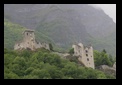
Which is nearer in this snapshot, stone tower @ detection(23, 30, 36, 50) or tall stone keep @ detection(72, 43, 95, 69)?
stone tower @ detection(23, 30, 36, 50)

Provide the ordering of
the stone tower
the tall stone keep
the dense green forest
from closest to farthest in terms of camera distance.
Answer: the dense green forest < the stone tower < the tall stone keep

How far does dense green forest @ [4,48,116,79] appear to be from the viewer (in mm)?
41656

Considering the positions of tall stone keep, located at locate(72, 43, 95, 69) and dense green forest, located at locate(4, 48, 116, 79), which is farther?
tall stone keep, located at locate(72, 43, 95, 69)

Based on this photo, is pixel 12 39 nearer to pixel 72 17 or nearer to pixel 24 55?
pixel 24 55

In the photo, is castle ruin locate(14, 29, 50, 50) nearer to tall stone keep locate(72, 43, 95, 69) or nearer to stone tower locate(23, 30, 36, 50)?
stone tower locate(23, 30, 36, 50)

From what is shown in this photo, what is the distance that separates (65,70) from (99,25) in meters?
156

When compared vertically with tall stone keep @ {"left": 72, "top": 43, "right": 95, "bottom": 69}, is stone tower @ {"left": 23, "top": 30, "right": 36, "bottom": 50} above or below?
above

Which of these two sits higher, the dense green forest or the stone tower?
the stone tower

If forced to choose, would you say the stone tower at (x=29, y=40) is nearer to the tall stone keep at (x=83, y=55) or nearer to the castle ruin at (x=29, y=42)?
the castle ruin at (x=29, y=42)

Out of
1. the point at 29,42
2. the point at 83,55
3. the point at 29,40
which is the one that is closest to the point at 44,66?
the point at 29,42

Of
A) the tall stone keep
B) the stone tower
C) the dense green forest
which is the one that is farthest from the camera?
the tall stone keep

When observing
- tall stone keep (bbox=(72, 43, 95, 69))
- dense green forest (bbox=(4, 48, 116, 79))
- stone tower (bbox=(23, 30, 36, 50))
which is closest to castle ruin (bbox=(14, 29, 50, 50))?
stone tower (bbox=(23, 30, 36, 50))

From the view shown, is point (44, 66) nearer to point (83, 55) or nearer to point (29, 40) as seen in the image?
point (29, 40)
